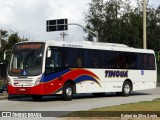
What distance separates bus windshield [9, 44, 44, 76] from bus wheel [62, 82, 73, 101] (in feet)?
6.22

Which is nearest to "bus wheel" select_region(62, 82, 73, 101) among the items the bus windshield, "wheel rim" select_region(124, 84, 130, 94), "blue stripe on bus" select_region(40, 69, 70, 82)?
"blue stripe on bus" select_region(40, 69, 70, 82)

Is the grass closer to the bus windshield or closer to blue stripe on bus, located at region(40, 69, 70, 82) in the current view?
blue stripe on bus, located at region(40, 69, 70, 82)

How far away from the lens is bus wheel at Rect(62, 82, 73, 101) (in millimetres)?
23609

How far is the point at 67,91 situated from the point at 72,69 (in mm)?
1171

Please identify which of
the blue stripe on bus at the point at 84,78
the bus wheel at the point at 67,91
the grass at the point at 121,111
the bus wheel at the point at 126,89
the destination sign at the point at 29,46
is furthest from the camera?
the bus wheel at the point at 126,89

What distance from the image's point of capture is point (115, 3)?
203ft

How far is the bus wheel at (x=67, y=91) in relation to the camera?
77.5ft

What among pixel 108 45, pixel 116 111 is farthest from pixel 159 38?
pixel 116 111

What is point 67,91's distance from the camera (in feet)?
78.3

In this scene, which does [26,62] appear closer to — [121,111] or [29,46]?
[29,46]

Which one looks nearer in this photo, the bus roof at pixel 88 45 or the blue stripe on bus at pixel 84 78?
the bus roof at pixel 88 45

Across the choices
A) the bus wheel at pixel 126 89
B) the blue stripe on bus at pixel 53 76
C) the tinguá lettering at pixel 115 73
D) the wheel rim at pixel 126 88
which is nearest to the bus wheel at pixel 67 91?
the blue stripe on bus at pixel 53 76

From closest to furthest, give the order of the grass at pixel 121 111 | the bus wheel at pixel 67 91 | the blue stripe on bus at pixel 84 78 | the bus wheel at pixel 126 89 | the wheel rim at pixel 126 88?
the grass at pixel 121 111, the bus wheel at pixel 67 91, the blue stripe on bus at pixel 84 78, the bus wheel at pixel 126 89, the wheel rim at pixel 126 88

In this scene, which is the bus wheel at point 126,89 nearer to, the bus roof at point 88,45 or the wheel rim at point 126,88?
the wheel rim at point 126,88
